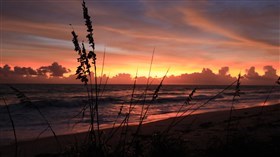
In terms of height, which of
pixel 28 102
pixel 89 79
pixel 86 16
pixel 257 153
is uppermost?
pixel 86 16

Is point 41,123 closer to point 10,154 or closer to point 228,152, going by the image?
point 10,154

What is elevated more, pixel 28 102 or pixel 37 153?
pixel 28 102

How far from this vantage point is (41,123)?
14.5 m

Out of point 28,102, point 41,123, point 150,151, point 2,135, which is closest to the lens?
point 28,102

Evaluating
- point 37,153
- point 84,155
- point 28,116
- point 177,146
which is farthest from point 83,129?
point 84,155

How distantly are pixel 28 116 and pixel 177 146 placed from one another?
14.4 meters

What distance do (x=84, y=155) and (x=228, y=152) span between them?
2.03 m

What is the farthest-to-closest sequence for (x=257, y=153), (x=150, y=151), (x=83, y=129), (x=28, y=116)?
(x=28, y=116) → (x=83, y=129) → (x=257, y=153) → (x=150, y=151)

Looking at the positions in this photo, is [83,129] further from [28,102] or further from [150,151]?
[28,102]

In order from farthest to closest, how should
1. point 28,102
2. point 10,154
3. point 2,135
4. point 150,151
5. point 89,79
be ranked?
1. point 2,135
2. point 10,154
3. point 150,151
4. point 89,79
5. point 28,102

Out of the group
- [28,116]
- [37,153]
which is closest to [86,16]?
[37,153]

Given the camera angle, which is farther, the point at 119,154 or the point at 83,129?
the point at 83,129

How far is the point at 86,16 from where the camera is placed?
2.87m

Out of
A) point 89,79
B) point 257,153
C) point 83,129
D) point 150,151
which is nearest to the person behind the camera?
point 89,79
